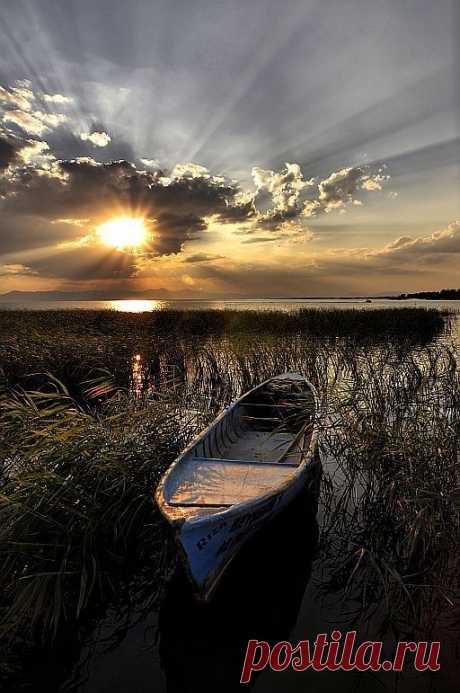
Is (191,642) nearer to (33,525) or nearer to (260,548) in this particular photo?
(260,548)

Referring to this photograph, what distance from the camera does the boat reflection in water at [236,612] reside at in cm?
429

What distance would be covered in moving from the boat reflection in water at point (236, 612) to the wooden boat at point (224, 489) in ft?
1.44

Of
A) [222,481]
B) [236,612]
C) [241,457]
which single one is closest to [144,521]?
[222,481]

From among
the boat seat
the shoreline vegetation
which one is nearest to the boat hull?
the boat seat

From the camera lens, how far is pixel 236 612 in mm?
5047

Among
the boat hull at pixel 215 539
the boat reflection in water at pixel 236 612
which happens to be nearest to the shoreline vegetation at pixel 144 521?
the boat reflection in water at pixel 236 612

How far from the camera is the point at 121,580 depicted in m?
5.36

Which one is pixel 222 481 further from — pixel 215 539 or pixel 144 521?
pixel 215 539

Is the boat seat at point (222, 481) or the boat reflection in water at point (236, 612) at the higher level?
the boat seat at point (222, 481)

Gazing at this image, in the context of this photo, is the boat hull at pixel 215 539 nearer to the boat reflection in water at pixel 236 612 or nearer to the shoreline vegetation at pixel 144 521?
the boat reflection in water at pixel 236 612

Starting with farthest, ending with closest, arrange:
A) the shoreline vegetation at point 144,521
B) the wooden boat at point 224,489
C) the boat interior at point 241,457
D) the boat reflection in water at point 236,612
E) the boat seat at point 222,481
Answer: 1. the boat interior at point 241,457
2. the boat seat at point 222,481
3. the shoreline vegetation at point 144,521
4. the wooden boat at point 224,489
5. the boat reflection in water at point 236,612

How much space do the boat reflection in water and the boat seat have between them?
47 cm

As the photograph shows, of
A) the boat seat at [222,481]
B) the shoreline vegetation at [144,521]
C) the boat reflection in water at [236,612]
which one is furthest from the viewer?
the boat seat at [222,481]

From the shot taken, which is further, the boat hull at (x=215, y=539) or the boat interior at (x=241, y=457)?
the boat interior at (x=241, y=457)
